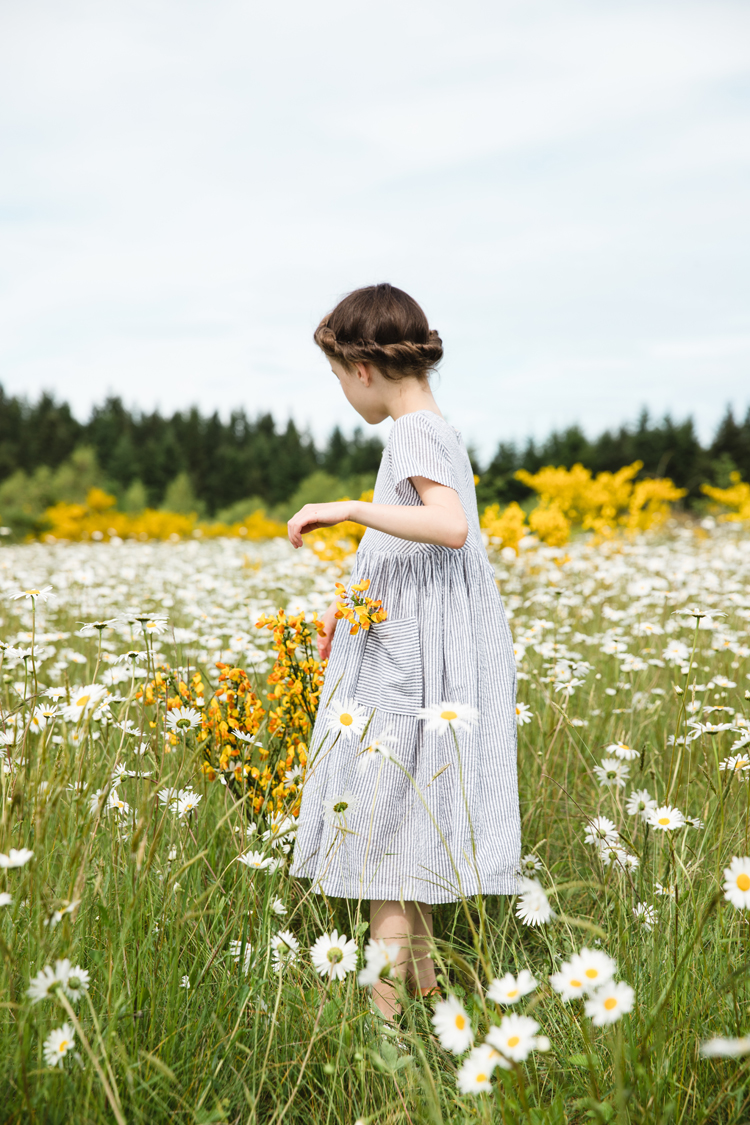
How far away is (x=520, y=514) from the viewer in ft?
18.6

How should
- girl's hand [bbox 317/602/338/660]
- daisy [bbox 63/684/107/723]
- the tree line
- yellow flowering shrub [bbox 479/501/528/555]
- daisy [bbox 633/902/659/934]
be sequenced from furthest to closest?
the tree line < yellow flowering shrub [bbox 479/501/528/555] < girl's hand [bbox 317/602/338/660] < daisy [bbox 633/902/659/934] < daisy [bbox 63/684/107/723]

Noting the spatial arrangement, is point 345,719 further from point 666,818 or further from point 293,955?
point 666,818

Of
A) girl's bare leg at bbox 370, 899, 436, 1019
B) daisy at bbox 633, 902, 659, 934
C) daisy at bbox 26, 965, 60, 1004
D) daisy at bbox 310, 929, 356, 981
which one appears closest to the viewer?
daisy at bbox 26, 965, 60, 1004

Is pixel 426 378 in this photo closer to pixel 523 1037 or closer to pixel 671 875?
pixel 671 875

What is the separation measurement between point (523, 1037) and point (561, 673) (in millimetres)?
1909

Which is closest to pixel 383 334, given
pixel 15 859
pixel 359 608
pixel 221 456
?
pixel 359 608

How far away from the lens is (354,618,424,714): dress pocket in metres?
1.59

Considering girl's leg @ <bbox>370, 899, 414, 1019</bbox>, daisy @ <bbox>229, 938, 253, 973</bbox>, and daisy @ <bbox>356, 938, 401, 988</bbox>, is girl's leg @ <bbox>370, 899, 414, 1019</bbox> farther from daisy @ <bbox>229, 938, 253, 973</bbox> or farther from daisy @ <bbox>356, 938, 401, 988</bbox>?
daisy @ <bbox>356, 938, 401, 988</bbox>

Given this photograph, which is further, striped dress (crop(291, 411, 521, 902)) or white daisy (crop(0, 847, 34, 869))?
striped dress (crop(291, 411, 521, 902))

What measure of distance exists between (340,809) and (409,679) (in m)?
0.36

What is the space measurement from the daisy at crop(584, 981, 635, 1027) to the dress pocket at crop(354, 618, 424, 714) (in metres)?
0.80

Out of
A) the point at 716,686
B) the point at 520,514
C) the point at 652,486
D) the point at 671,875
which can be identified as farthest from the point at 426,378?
the point at 652,486

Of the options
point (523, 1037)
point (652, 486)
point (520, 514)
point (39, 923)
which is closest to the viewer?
point (523, 1037)

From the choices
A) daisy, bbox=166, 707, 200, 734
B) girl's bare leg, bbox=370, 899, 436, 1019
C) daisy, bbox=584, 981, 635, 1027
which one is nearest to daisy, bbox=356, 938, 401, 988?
daisy, bbox=584, 981, 635, 1027
